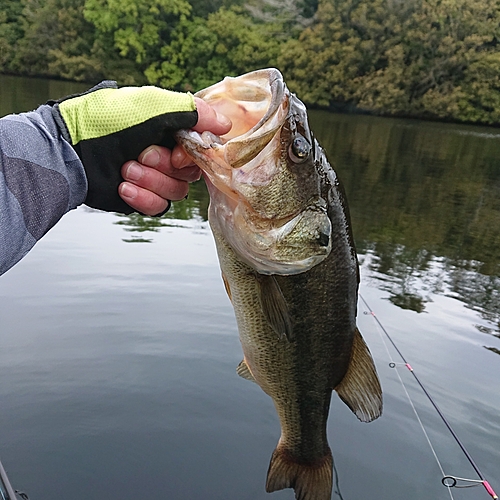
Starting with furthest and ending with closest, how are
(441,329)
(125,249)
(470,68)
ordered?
(470,68) → (125,249) → (441,329)

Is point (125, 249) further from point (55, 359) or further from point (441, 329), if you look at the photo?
point (441, 329)

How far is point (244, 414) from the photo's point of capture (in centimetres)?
482

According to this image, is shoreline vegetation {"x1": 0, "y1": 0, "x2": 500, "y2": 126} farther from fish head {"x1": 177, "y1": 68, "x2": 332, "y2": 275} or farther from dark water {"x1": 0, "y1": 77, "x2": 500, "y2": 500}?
fish head {"x1": 177, "y1": 68, "x2": 332, "y2": 275}

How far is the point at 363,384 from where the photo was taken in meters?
2.28

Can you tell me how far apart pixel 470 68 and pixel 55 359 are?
4332 cm

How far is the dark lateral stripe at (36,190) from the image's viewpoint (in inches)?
62.9

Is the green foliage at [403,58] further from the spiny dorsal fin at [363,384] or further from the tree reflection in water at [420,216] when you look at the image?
the spiny dorsal fin at [363,384]

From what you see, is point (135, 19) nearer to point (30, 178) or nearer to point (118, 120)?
point (118, 120)

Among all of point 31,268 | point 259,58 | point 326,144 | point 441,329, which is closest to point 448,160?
point 326,144

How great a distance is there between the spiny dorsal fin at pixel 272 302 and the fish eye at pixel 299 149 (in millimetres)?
485

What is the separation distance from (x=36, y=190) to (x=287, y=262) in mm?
885

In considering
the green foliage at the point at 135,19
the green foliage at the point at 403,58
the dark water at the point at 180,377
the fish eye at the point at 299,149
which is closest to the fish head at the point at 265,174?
the fish eye at the point at 299,149

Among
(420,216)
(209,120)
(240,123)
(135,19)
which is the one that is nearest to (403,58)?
(135,19)

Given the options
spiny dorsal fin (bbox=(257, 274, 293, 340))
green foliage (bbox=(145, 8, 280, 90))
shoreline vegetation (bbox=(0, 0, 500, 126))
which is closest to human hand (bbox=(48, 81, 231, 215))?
spiny dorsal fin (bbox=(257, 274, 293, 340))
